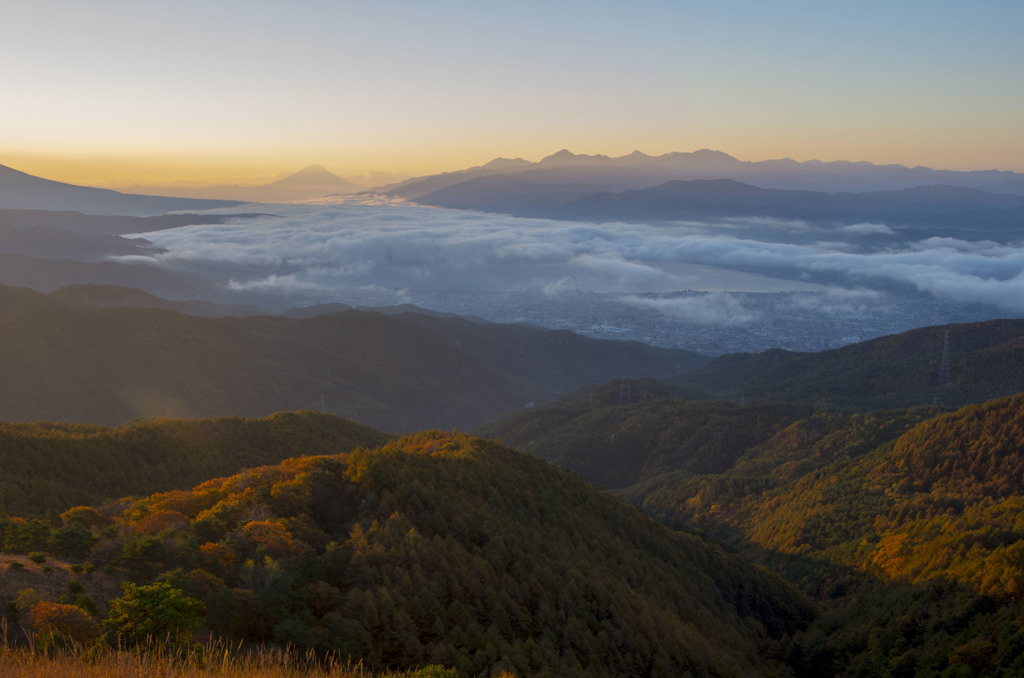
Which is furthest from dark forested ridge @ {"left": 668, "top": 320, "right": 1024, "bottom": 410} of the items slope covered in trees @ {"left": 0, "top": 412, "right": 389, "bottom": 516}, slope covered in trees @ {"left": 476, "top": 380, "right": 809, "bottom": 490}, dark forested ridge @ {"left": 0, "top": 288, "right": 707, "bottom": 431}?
slope covered in trees @ {"left": 0, "top": 412, "right": 389, "bottom": 516}

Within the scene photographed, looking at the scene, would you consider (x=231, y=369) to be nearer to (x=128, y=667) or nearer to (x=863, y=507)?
(x=863, y=507)

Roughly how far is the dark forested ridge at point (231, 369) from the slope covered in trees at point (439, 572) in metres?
90.7

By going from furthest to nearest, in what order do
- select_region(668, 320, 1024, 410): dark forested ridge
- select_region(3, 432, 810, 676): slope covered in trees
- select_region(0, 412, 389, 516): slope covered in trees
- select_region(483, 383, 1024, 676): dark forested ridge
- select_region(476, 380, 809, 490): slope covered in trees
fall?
select_region(668, 320, 1024, 410): dark forested ridge < select_region(476, 380, 809, 490): slope covered in trees < select_region(0, 412, 389, 516): slope covered in trees < select_region(483, 383, 1024, 676): dark forested ridge < select_region(3, 432, 810, 676): slope covered in trees

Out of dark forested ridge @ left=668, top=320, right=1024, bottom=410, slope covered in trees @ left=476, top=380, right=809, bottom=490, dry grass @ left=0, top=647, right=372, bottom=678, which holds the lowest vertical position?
slope covered in trees @ left=476, top=380, right=809, bottom=490

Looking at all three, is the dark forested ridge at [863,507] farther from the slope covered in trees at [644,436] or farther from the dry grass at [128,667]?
the dry grass at [128,667]

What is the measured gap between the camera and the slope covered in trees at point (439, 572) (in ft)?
66.9

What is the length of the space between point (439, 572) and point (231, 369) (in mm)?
123547

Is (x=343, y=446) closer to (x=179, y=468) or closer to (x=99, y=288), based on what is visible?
(x=179, y=468)

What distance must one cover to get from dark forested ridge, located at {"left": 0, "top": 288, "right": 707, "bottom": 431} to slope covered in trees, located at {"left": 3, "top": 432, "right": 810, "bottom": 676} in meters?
90.7

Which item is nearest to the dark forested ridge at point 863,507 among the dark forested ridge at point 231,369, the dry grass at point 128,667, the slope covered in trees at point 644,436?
the slope covered in trees at point 644,436

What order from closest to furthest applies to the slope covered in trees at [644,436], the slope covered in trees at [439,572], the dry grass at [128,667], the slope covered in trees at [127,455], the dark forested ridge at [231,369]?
the dry grass at [128,667], the slope covered in trees at [439,572], the slope covered in trees at [127,455], the slope covered in trees at [644,436], the dark forested ridge at [231,369]

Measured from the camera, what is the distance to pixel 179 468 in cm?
4634

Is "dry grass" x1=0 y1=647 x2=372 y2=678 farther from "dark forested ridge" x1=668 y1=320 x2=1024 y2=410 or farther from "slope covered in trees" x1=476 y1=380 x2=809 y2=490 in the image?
"dark forested ridge" x1=668 y1=320 x2=1024 y2=410

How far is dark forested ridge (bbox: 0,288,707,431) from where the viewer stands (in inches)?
4269
